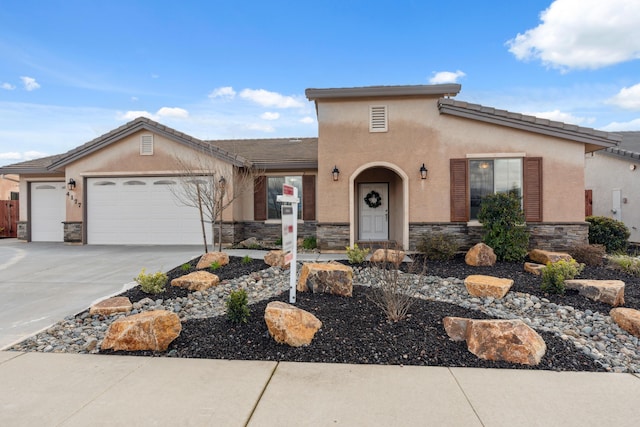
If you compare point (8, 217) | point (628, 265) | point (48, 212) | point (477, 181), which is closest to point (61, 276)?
point (48, 212)

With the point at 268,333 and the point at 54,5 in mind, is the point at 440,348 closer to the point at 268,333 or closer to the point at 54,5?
the point at 268,333

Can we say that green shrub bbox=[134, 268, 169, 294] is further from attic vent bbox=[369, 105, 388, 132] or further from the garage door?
attic vent bbox=[369, 105, 388, 132]

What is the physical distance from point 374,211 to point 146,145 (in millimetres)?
8505

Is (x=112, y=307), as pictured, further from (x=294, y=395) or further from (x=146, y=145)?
(x=146, y=145)

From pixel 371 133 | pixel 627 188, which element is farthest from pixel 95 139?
pixel 627 188

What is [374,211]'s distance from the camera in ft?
40.3

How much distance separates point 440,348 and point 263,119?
1852cm

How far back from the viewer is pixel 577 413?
8.20ft

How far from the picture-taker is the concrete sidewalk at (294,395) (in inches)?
95.3

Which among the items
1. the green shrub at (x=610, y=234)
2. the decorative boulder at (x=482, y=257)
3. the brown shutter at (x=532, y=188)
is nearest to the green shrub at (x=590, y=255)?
the brown shutter at (x=532, y=188)

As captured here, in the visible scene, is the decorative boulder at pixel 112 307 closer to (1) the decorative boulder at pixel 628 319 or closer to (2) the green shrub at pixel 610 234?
(1) the decorative boulder at pixel 628 319

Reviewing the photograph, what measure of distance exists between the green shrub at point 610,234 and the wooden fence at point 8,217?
2325cm

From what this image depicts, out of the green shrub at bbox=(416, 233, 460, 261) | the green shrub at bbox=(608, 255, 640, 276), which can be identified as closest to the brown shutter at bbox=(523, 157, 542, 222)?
the green shrub at bbox=(608, 255, 640, 276)

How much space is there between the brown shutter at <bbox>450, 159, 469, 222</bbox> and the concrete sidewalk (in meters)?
6.49
